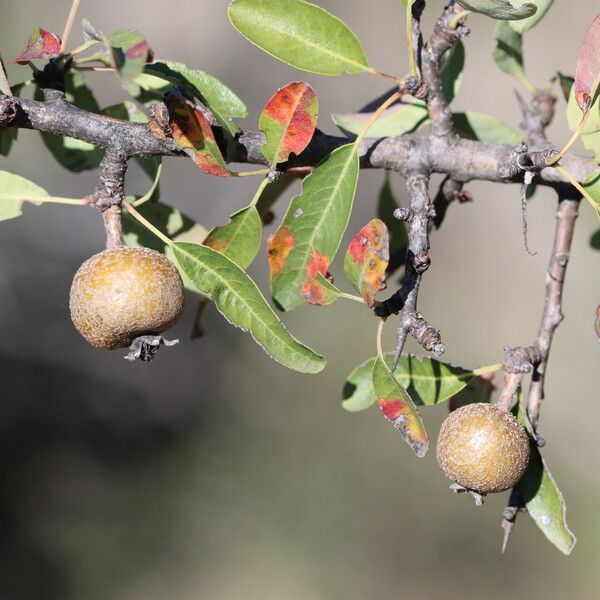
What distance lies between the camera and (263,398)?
3.97 meters

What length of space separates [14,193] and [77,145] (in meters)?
0.23

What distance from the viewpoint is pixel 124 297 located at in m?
0.96

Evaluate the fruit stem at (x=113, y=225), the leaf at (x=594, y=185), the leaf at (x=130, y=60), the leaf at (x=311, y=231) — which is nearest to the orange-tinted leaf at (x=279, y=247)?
the leaf at (x=311, y=231)

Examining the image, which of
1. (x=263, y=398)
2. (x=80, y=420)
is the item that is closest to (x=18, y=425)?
(x=80, y=420)

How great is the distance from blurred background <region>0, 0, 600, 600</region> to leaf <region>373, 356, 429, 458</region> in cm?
269

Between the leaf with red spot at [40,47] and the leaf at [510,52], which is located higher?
the leaf at [510,52]

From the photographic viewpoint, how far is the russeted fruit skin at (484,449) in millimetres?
999

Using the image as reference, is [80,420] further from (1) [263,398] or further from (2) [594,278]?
(2) [594,278]

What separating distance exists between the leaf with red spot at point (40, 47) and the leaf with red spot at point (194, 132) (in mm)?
229

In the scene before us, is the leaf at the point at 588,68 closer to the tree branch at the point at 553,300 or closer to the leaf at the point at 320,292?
the tree branch at the point at 553,300

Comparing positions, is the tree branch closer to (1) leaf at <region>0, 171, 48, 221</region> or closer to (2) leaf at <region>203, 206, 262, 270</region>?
(2) leaf at <region>203, 206, 262, 270</region>

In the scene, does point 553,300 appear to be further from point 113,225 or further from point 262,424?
point 262,424

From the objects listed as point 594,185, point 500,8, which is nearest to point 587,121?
point 594,185

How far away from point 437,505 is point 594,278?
1.53m
